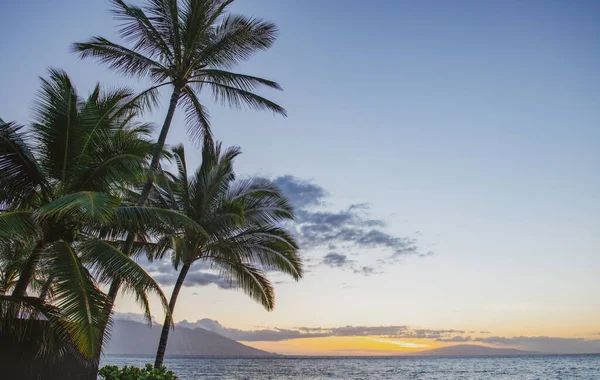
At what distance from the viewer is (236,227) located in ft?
45.4

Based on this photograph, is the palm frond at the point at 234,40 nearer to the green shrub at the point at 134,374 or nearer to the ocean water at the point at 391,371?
the green shrub at the point at 134,374

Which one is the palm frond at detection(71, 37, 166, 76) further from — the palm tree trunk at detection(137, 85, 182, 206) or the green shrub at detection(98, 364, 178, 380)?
the green shrub at detection(98, 364, 178, 380)

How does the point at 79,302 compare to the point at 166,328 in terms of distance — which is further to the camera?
the point at 166,328

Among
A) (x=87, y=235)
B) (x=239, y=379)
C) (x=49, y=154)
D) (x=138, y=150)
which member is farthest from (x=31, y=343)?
(x=239, y=379)

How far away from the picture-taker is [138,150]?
34.8ft

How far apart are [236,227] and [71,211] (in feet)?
20.3

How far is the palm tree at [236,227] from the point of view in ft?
45.7

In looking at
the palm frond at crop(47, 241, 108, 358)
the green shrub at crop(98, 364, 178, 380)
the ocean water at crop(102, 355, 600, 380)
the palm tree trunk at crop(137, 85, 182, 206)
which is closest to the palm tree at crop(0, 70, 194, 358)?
the palm frond at crop(47, 241, 108, 358)

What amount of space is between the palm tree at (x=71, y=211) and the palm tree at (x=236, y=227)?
3776 mm

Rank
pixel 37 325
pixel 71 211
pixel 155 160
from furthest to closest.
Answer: pixel 155 160, pixel 37 325, pixel 71 211

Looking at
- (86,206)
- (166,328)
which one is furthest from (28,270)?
(166,328)

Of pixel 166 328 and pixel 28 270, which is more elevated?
pixel 28 270

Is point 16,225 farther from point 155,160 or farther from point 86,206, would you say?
point 155,160

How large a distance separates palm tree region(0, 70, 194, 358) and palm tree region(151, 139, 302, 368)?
3.78 metres
